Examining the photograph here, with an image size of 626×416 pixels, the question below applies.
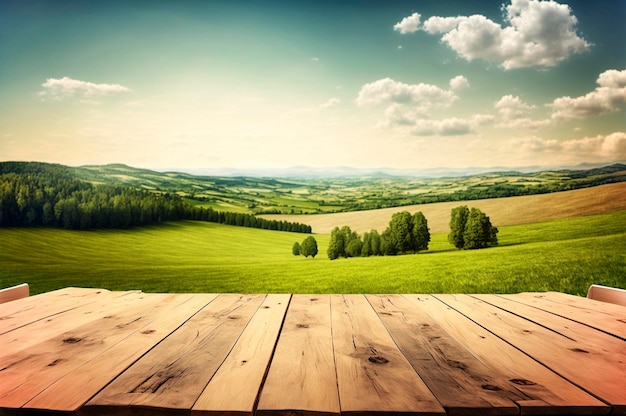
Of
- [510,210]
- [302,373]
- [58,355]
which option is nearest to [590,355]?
[302,373]

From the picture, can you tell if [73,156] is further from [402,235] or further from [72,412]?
[72,412]

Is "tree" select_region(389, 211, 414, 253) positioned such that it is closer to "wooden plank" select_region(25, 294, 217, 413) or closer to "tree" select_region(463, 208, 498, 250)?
"tree" select_region(463, 208, 498, 250)

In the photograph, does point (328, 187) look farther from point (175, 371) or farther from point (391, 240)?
point (175, 371)

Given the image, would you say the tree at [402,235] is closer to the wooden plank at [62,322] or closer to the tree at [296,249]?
the tree at [296,249]

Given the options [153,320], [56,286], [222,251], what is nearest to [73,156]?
[56,286]

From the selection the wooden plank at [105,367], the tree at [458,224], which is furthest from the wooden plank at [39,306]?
the tree at [458,224]

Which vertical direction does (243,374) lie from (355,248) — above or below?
above
